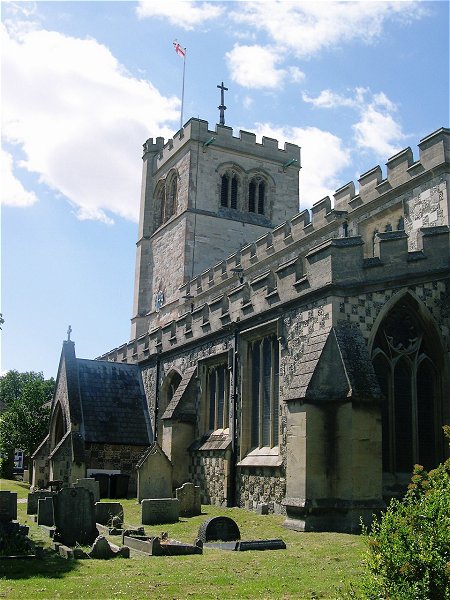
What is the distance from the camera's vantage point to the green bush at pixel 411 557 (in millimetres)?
5465

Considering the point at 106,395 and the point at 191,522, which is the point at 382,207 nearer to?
the point at 191,522

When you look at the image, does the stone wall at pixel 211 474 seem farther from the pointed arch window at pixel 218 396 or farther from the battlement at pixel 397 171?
the battlement at pixel 397 171

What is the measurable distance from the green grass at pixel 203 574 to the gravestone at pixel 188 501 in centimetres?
519

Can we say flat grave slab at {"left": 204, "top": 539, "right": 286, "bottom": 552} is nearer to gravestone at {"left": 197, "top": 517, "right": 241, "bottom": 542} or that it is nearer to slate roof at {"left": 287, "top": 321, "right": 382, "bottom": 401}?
gravestone at {"left": 197, "top": 517, "right": 241, "bottom": 542}

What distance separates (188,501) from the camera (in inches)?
669

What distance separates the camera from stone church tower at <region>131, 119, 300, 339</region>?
37.2 metres

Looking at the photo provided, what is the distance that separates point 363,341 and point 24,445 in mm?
24374

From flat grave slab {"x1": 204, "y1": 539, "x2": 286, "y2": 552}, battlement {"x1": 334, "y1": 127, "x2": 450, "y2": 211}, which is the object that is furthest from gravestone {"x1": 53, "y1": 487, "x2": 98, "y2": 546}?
battlement {"x1": 334, "y1": 127, "x2": 450, "y2": 211}

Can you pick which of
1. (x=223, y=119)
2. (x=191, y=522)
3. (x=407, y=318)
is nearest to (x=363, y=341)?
(x=407, y=318)

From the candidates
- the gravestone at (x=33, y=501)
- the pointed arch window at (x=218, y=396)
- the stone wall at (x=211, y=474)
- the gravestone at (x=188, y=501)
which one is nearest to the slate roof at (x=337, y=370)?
the gravestone at (x=188, y=501)

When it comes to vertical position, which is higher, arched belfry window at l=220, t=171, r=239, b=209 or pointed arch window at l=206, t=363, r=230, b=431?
arched belfry window at l=220, t=171, r=239, b=209

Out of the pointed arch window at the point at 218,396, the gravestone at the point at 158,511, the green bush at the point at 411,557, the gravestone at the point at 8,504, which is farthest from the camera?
the pointed arch window at the point at 218,396

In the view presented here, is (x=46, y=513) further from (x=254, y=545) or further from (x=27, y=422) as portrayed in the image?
(x=27, y=422)

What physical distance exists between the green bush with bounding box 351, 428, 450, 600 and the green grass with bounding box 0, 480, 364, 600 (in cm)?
109
